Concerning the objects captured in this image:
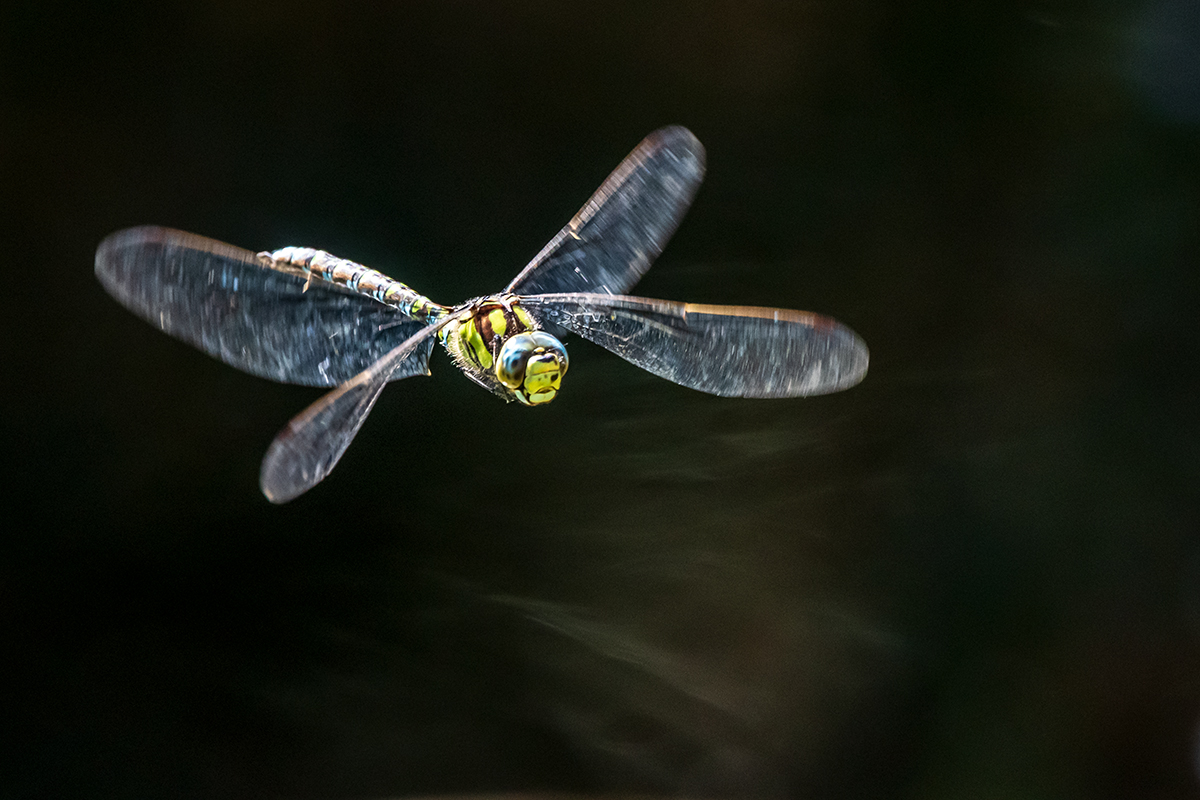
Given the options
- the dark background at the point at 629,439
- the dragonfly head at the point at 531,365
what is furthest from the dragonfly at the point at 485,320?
the dark background at the point at 629,439

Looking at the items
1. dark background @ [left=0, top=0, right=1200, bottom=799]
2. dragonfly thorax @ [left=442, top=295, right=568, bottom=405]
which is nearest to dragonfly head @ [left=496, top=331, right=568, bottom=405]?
dragonfly thorax @ [left=442, top=295, right=568, bottom=405]

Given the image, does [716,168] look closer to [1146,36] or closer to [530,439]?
[530,439]

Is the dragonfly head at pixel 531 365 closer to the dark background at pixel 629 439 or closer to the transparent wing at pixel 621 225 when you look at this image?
the transparent wing at pixel 621 225

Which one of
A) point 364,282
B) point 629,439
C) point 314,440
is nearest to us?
point 314,440

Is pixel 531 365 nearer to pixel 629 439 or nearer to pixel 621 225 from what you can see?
pixel 621 225

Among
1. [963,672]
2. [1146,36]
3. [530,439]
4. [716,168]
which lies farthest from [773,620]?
[1146,36]

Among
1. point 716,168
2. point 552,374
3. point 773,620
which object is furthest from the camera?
point 773,620

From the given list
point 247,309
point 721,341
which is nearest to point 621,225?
point 721,341
